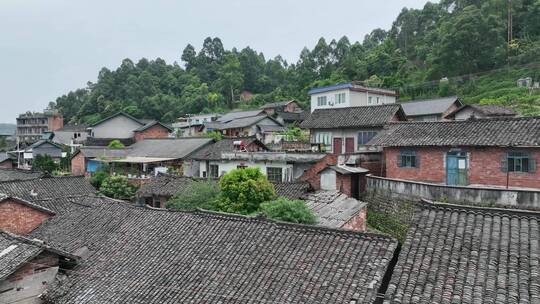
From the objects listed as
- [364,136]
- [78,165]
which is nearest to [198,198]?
[364,136]

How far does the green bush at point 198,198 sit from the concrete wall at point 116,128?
36707 mm

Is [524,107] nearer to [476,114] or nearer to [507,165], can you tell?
[476,114]

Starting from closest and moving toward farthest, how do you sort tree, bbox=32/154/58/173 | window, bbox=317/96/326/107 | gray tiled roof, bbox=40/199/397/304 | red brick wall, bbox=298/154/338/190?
gray tiled roof, bbox=40/199/397/304, red brick wall, bbox=298/154/338/190, window, bbox=317/96/326/107, tree, bbox=32/154/58/173

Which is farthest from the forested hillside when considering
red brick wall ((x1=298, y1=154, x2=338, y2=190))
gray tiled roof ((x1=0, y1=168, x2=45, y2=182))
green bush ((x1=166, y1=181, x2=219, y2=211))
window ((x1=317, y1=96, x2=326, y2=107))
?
gray tiled roof ((x1=0, y1=168, x2=45, y2=182))

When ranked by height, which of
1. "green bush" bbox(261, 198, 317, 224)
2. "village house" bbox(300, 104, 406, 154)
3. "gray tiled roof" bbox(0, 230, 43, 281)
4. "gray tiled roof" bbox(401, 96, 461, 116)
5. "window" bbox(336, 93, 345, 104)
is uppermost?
"window" bbox(336, 93, 345, 104)

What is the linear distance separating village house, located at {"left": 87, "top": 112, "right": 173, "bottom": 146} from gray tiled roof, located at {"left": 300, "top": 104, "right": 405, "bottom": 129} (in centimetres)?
2707

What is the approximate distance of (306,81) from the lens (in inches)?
2749

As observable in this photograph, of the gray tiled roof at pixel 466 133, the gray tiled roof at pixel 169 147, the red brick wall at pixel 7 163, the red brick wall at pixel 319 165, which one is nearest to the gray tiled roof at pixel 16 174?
the gray tiled roof at pixel 169 147

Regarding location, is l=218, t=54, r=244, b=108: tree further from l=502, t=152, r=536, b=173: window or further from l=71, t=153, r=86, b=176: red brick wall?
l=502, t=152, r=536, b=173: window

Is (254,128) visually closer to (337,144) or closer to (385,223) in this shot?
(337,144)

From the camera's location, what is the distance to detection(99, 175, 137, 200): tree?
29266mm

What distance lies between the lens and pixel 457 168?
19.9m

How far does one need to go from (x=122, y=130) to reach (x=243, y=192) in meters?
41.3

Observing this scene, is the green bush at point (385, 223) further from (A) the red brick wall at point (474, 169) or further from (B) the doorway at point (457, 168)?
(B) the doorway at point (457, 168)
